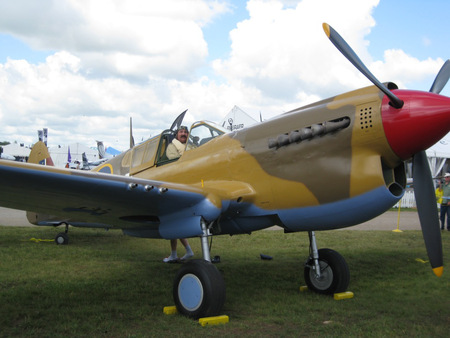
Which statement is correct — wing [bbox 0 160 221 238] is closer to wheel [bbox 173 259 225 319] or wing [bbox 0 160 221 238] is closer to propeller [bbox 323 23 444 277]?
wheel [bbox 173 259 225 319]

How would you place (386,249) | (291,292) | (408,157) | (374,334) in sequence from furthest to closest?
(386,249) < (291,292) < (408,157) < (374,334)

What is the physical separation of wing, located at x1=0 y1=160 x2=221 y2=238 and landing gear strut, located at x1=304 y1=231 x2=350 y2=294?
1.82 m

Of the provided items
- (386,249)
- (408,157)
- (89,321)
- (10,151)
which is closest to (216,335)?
(89,321)

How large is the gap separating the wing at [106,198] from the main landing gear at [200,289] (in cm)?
34

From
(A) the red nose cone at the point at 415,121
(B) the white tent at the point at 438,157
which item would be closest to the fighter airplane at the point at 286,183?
(A) the red nose cone at the point at 415,121

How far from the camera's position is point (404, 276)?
6.22 metres

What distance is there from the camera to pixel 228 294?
515 cm

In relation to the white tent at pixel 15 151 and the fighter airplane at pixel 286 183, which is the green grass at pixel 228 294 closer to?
the fighter airplane at pixel 286 183

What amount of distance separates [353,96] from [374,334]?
2309mm

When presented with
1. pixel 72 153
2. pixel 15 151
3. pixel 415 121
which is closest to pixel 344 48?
pixel 415 121

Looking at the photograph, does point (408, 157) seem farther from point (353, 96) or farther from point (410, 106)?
point (353, 96)

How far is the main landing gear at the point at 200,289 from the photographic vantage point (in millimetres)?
4023

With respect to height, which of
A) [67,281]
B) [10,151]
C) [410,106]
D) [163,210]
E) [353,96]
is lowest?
[67,281]

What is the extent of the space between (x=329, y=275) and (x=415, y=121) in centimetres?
246
